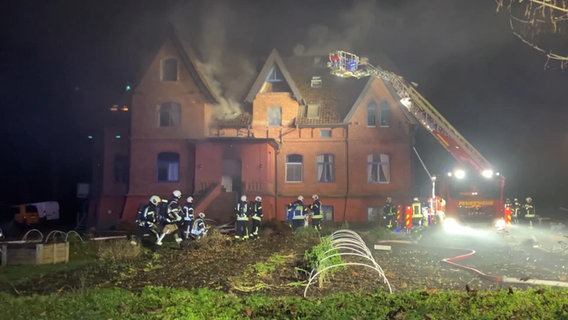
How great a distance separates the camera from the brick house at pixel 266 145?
94.2 feet

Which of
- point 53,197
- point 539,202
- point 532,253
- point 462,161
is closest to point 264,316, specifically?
point 532,253

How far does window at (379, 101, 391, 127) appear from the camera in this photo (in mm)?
29750

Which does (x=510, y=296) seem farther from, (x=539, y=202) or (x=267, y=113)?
(x=539, y=202)

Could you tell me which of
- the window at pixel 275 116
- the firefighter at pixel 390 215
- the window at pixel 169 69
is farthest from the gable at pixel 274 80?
the firefighter at pixel 390 215

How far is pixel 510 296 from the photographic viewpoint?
7.14 metres

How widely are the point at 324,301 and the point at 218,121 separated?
77.8 ft

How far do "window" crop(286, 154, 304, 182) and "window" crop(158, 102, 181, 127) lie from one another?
708 centimetres

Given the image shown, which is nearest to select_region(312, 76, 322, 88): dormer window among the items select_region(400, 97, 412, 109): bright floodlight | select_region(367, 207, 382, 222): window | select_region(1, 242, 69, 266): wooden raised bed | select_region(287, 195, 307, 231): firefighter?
select_region(400, 97, 412, 109): bright floodlight

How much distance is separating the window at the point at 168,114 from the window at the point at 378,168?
11.7 meters

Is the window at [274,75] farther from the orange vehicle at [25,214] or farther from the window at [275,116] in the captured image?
the orange vehicle at [25,214]

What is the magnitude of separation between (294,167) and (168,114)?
816 cm

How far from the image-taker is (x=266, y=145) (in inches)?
1120

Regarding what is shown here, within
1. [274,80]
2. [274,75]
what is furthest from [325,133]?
[274,75]

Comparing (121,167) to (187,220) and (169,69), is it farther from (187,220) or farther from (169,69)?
(187,220)
